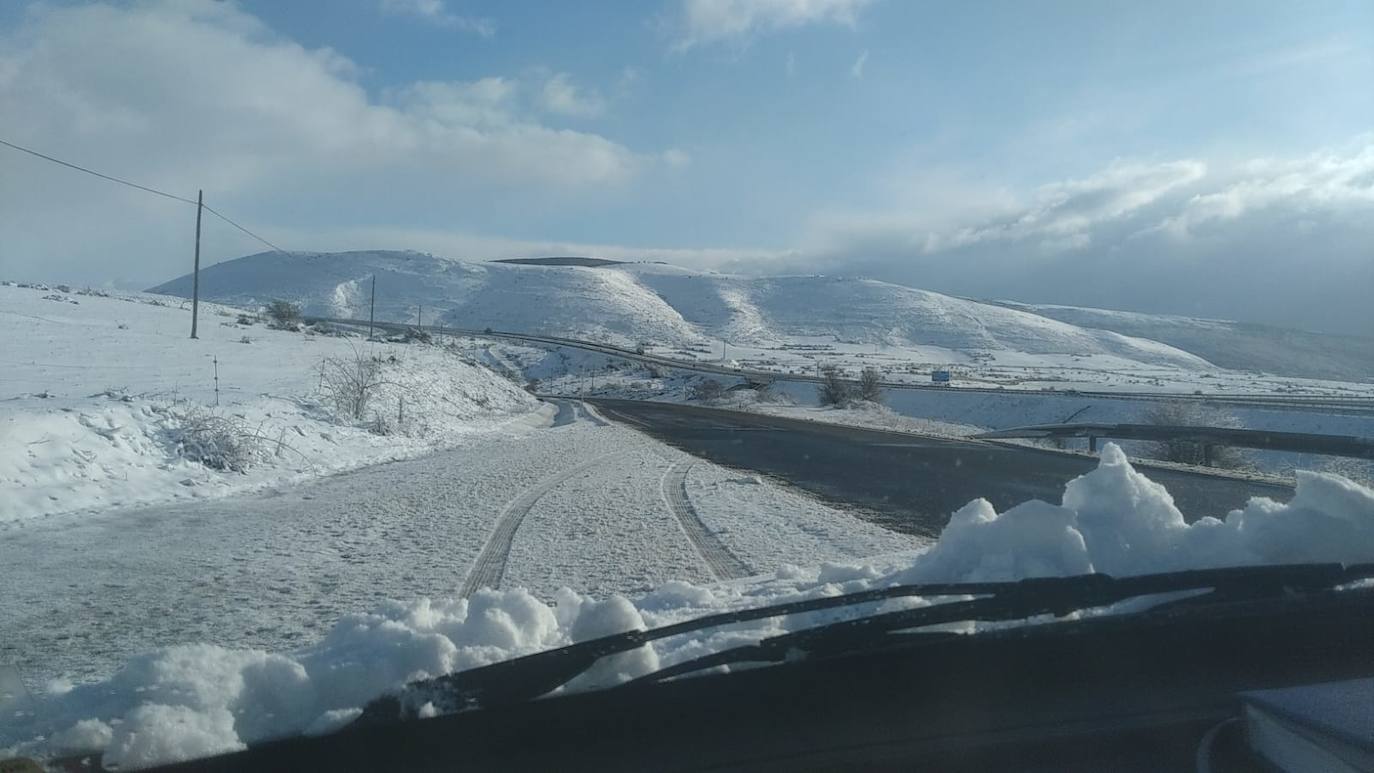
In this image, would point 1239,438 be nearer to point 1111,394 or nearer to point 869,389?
point 1111,394

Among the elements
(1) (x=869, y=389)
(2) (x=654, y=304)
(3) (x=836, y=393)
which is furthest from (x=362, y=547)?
(2) (x=654, y=304)

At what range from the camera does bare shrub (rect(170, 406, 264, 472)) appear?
45.0 ft

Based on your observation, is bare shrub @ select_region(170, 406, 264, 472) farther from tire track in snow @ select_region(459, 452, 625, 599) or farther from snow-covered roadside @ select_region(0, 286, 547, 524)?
tire track in snow @ select_region(459, 452, 625, 599)

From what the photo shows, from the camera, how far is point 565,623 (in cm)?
437

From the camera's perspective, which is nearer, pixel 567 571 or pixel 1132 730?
pixel 1132 730

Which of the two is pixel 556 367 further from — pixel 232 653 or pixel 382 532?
pixel 232 653

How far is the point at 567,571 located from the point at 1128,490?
4.62 metres

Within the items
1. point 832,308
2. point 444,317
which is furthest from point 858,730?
point 832,308

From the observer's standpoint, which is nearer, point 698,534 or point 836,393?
point 698,534

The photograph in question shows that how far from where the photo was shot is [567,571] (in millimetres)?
7871

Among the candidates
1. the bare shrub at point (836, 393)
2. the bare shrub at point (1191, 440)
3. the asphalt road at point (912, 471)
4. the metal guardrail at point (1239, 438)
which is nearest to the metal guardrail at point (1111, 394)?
the bare shrub at point (1191, 440)

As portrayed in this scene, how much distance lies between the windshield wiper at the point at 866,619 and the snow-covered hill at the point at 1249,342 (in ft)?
162

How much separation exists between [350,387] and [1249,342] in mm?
100852

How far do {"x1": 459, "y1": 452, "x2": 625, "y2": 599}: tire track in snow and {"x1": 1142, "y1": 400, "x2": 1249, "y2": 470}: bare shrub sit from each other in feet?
38.7
